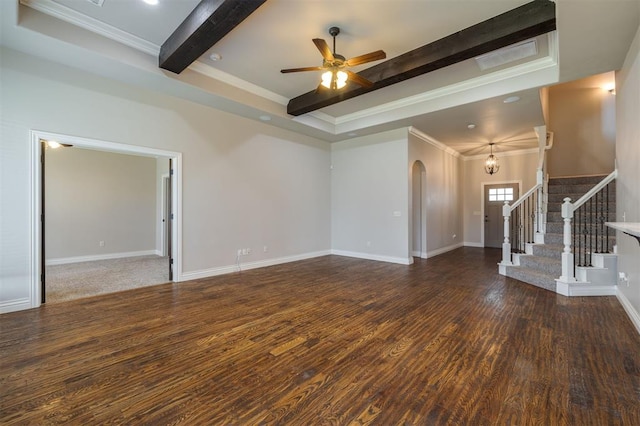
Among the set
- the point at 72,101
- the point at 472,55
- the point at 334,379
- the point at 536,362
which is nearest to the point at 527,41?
the point at 472,55

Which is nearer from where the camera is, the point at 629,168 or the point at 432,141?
the point at 629,168

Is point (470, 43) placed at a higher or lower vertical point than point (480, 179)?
higher

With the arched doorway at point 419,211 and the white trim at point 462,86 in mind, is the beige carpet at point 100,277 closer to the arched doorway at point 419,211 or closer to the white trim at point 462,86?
the white trim at point 462,86

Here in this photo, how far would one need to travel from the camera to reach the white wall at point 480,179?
27.4 ft

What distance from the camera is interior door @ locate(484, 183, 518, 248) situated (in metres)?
8.65

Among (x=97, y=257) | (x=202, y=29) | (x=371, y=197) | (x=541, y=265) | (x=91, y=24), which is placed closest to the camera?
(x=202, y=29)

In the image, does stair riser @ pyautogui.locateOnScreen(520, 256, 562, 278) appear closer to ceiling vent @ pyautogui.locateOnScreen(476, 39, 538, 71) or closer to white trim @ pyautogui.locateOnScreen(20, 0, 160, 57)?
ceiling vent @ pyautogui.locateOnScreen(476, 39, 538, 71)

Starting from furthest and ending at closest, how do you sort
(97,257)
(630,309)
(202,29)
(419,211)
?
(419,211) < (97,257) < (630,309) < (202,29)

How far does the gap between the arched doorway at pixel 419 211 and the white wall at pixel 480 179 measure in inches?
112

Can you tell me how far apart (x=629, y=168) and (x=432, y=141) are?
4.21 meters

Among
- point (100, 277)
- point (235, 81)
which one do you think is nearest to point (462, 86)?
point (235, 81)

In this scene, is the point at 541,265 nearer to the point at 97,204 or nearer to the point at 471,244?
the point at 471,244

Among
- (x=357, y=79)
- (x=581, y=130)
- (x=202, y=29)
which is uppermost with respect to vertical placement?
(x=581, y=130)

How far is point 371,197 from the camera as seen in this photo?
694 cm
